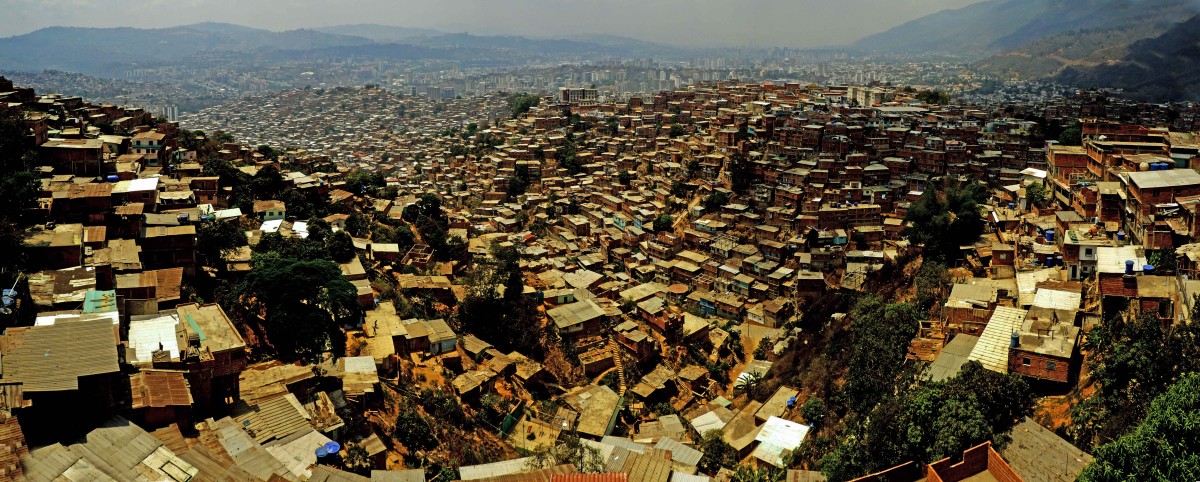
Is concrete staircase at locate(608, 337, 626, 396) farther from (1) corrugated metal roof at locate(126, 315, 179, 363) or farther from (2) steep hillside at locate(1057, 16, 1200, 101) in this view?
(2) steep hillside at locate(1057, 16, 1200, 101)

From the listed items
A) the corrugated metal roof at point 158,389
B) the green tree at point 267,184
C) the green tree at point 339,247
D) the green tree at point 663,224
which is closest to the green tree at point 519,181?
the green tree at point 663,224

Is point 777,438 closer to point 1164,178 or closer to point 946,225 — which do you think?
point 1164,178

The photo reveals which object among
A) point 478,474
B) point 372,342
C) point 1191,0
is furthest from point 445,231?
point 1191,0

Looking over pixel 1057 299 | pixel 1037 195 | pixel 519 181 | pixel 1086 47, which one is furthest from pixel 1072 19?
pixel 1057 299

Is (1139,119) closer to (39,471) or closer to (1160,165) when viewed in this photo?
(1160,165)

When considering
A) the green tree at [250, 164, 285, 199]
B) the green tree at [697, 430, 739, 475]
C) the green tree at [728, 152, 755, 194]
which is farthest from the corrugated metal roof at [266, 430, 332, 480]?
the green tree at [728, 152, 755, 194]

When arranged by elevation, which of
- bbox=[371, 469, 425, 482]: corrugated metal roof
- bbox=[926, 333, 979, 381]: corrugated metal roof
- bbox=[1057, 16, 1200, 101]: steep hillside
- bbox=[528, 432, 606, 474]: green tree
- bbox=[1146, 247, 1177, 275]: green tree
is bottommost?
bbox=[528, 432, 606, 474]: green tree

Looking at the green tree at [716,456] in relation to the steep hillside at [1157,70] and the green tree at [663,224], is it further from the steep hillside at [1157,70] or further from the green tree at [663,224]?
the steep hillside at [1157,70]
